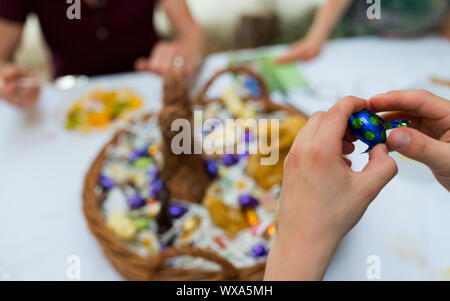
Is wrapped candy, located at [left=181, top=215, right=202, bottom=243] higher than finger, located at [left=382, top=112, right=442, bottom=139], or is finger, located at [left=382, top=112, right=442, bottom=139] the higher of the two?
finger, located at [left=382, top=112, right=442, bottom=139]

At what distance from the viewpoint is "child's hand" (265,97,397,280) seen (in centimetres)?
Result: 34

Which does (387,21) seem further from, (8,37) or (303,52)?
(8,37)

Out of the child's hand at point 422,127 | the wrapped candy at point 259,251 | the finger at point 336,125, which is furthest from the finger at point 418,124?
the wrapped candy at point 259,251

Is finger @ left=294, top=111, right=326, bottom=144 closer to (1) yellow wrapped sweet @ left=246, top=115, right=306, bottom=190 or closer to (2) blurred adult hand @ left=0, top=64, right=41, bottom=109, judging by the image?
(1) yellow wrapped sweet @ left=246, top=115, right=306, bottom=190

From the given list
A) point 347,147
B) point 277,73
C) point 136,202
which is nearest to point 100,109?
point 136,202

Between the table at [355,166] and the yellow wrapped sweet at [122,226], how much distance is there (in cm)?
6

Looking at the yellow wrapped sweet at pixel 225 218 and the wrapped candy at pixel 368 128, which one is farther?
the yellow wrapped sweet at pixel 225 218

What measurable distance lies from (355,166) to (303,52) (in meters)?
0.59

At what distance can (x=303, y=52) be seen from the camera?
932 mm

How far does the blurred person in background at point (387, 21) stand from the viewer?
923mm

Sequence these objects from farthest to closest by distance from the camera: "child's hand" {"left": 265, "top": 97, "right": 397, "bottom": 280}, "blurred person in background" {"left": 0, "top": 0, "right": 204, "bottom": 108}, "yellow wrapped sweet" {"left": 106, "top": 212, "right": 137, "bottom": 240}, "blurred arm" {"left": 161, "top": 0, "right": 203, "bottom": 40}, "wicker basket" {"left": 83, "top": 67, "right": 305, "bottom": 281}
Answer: "blurred arm" {"left": 161, "top": 0, "right": 203, "bottom": 40} → "blurred person in background" {"left": 0, "top": 0, "right": 204, "bottom": 108} → "yellow wrapped sweet" {"left": 106, "top": 212, "right": 137, "bottom": 240} → "wicker basket" {"left": 83, "top": 67, "right": 305, "bottom": 281} → "child's hand" {"left": 265, "top": 97, "right": 397, "bottom": 280}

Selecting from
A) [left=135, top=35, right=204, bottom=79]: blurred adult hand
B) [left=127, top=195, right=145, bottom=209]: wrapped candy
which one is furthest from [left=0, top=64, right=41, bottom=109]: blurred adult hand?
[left=127, top=195, right=145, bottom=209]: wrapped candy

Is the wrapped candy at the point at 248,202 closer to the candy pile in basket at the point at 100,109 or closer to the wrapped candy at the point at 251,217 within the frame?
the wrapped candy at the point at 251,217

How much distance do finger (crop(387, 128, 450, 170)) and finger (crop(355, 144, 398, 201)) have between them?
22 millimetres
